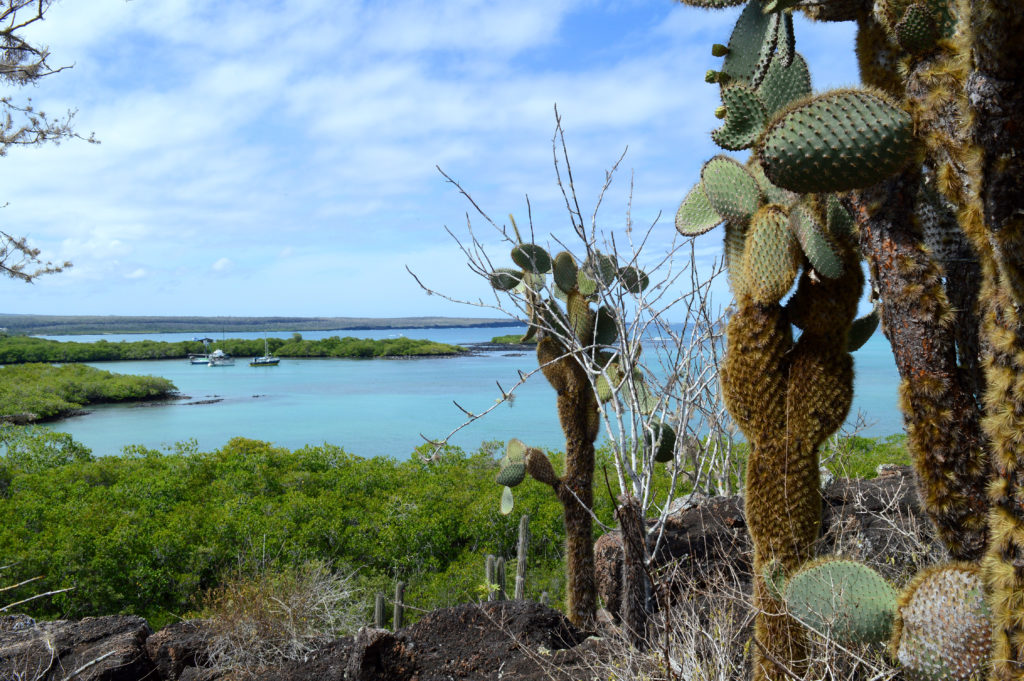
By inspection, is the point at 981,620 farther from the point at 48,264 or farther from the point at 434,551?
the point at 48,264

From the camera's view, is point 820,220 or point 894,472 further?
point 894,472

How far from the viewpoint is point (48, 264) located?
823 centimetres

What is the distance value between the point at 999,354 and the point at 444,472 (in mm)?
11959

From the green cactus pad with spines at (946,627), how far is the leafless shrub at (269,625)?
3077 millimetres

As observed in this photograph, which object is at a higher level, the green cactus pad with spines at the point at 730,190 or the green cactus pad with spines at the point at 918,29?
the green cactus pad with spines at the point at 918,29

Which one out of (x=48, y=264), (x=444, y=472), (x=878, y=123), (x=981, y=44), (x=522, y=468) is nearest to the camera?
(x=981, y=44)

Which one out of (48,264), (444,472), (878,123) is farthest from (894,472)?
(48,264)

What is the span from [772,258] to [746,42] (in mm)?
836

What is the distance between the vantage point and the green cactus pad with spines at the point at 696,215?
112 inches

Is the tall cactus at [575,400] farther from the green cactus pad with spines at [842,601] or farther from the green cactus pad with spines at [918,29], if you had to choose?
the green cactus pad with spines at [918,29]

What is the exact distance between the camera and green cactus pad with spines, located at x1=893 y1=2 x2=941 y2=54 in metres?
2.07

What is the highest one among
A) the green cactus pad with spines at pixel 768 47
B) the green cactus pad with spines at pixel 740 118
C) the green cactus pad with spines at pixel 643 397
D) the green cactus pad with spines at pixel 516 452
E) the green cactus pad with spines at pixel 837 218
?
the green cactus pad with spines at pixel 768 47

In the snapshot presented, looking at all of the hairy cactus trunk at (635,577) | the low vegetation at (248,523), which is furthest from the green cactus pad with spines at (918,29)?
the low vegetation at (248,523)

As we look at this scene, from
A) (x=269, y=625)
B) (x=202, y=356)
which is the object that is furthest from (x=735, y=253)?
(x=202, y=356)
